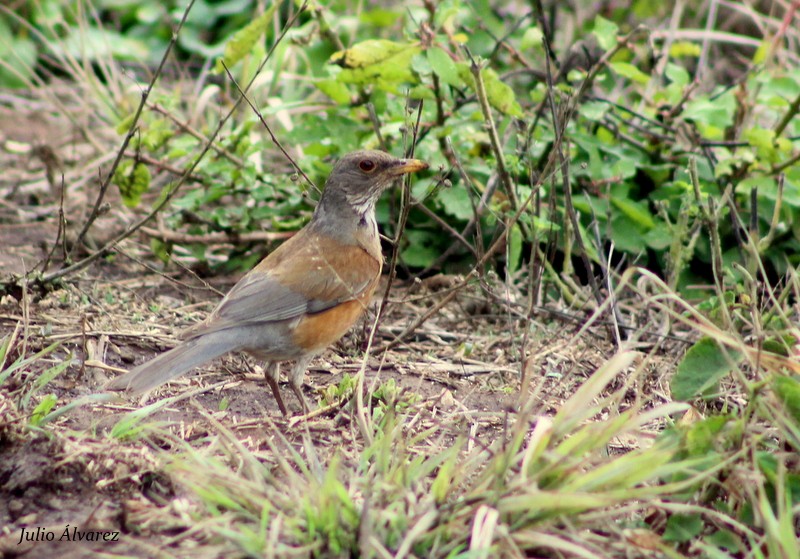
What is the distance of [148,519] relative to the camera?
3553mm

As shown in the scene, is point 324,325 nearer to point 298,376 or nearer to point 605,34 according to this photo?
point 298,376

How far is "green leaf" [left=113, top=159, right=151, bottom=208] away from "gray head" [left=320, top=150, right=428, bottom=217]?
1277 millimetres

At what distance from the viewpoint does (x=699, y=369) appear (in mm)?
3979

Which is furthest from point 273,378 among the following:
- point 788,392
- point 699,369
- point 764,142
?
point 764,142

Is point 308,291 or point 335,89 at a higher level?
point 335,89

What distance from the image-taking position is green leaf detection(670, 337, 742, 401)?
3939mm

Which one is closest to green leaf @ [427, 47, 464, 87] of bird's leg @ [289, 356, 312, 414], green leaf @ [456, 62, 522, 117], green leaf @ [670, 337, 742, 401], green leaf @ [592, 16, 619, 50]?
green leaf @ [456, 62, 522, 117]

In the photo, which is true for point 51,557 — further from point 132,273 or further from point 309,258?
point 132,273

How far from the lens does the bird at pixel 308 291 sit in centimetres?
496

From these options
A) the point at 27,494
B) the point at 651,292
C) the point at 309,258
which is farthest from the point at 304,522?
the point at 651,292

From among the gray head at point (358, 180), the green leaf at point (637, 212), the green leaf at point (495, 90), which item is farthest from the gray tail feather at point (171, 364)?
the green leaf at point (637, 212)

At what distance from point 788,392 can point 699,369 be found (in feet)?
1.32

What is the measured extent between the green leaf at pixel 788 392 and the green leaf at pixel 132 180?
4.13m

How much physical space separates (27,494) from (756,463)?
271cm
